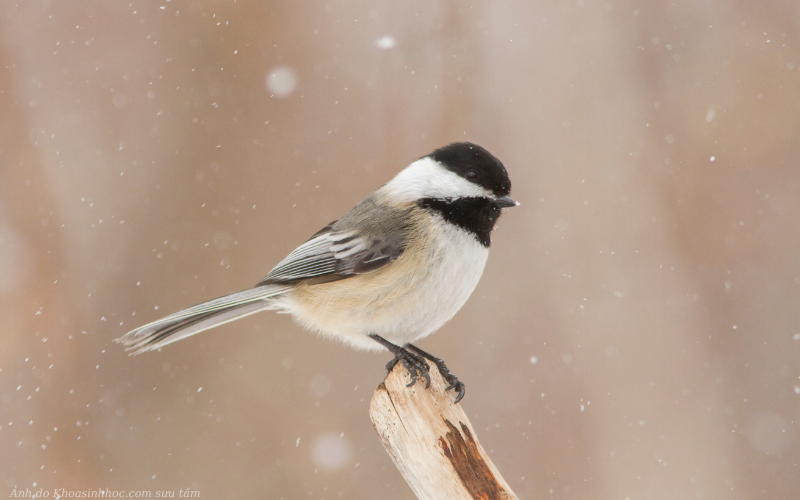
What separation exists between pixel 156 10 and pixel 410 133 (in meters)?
1.24

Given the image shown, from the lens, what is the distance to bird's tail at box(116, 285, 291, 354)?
1.67 metres

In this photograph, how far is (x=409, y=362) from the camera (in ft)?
5.31

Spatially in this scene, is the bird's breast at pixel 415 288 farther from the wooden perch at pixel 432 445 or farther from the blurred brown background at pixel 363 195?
the blurred brown background at pixel 363 195

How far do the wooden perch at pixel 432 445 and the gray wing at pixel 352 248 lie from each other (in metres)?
0.33

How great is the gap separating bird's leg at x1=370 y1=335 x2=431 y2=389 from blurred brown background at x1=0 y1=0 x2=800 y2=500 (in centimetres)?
106

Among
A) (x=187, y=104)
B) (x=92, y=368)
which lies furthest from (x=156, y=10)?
(x=92, y=368)

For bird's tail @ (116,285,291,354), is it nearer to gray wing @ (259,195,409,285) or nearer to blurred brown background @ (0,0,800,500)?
gray wing @ (259,195,409,285)

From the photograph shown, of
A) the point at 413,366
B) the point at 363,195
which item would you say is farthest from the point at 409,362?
the point at 363,195

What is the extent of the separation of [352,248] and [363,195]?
3.49ft

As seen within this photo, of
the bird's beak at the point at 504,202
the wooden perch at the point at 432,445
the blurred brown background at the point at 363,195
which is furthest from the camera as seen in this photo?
the blurred brown background at the point at 363,195

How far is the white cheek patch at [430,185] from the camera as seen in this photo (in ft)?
5.24

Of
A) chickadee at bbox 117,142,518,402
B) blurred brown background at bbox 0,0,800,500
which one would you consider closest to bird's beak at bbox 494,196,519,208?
chickadee at bbox 117,142,518,402

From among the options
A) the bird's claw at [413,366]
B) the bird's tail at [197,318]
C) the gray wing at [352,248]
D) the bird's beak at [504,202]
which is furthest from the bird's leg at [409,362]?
the bird's beak at [504,202]

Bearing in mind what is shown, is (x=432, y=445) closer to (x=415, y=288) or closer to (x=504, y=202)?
(x=415, y=288)
